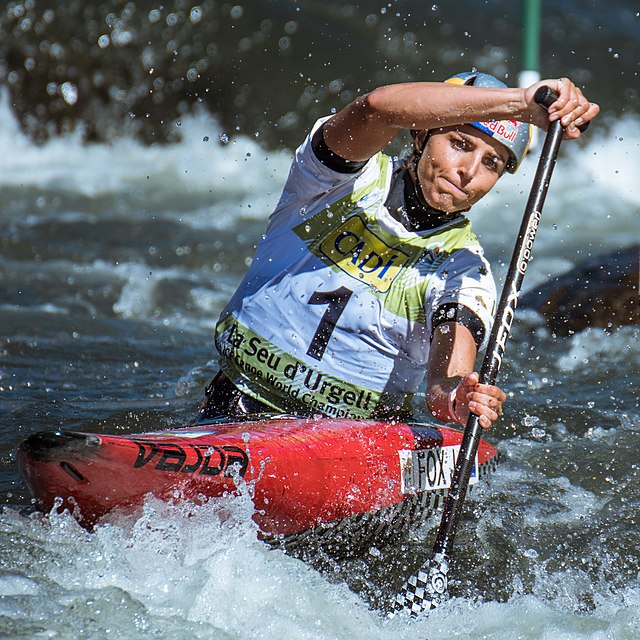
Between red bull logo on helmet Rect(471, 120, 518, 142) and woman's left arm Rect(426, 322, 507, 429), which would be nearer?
woman's left arm Rect(426, 322, 507, 429)

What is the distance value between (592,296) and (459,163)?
155 inches

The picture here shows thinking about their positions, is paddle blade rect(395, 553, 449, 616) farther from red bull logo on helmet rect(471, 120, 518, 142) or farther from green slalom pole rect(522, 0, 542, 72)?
green slalom pole rect(522, 0, 542, 72)

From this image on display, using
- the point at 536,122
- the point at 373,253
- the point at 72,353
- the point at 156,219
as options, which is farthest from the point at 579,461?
the point at 156,219

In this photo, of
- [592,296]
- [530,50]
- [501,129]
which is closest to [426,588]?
[501,129]

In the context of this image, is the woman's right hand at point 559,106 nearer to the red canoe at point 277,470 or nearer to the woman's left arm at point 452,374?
the woman's left arm at point 452,374

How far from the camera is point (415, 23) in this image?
1281 centimetres

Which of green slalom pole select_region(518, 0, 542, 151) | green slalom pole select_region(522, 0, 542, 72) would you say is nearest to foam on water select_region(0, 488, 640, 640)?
green slalom pole select_region(518, 0, 542, 151)

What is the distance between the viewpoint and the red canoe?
9.30ft

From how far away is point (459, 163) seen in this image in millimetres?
3352

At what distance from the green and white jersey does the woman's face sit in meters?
0.19

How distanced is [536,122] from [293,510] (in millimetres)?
1501

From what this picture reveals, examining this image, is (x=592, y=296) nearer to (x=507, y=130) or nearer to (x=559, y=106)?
(x=507, y=130)

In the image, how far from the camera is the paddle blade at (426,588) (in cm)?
324

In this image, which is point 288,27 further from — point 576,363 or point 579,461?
point 579,461
